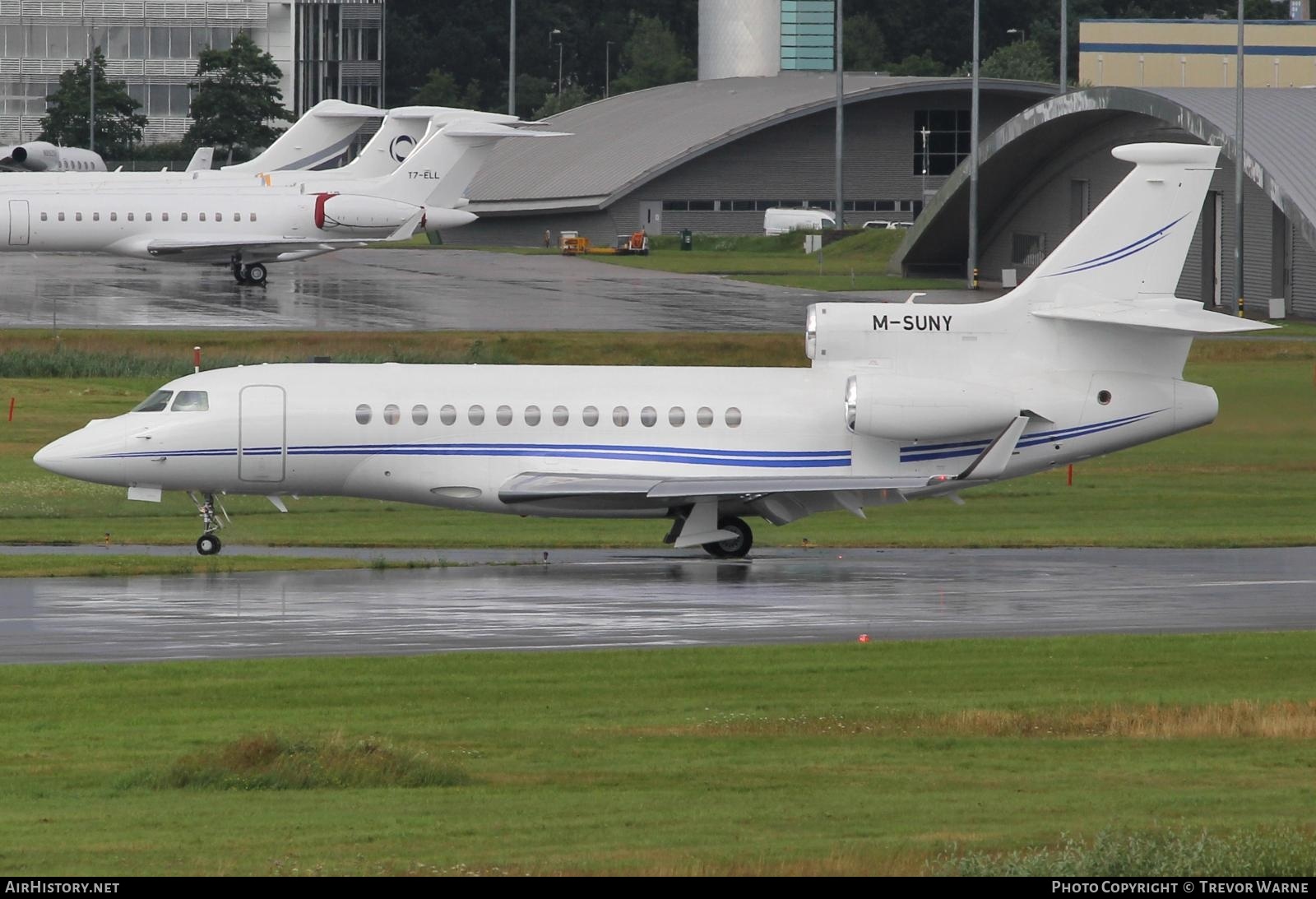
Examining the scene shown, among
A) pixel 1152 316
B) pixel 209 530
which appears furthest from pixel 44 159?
pixel 1152 316

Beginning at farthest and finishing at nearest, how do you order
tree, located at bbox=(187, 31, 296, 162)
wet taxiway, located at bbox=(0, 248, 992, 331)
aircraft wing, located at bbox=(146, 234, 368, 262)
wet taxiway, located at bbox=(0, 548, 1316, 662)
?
tree, located at bbox=(187, 31, 296, 162) → aircraft wing, located at bbox=(146, 234, 368, 262) → wet taxiway, located at bbox=(0, 248, 992, 331) → wet taxiway, located at bbox=(0, 548, 1316, 662)

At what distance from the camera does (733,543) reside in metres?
28.8

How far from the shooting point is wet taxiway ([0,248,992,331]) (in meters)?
56.8

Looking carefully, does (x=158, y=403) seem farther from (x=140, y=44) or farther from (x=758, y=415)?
(x=140, y=44)

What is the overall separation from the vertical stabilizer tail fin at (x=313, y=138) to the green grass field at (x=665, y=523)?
1400 inches

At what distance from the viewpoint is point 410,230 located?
68688mm

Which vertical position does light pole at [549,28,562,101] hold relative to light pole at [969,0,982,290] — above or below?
above

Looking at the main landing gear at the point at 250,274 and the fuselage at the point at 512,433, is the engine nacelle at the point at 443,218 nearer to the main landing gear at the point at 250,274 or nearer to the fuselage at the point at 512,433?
the main landing gear at the point at 250,274

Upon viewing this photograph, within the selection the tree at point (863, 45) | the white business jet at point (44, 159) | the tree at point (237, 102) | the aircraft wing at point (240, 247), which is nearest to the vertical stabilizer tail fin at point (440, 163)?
the aircraft wing at point (240, 247)

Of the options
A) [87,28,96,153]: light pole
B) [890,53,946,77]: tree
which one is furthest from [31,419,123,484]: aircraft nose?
[890,53,946,77]: tree

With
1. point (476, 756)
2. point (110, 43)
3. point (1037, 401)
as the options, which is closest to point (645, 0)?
point (110, 43)

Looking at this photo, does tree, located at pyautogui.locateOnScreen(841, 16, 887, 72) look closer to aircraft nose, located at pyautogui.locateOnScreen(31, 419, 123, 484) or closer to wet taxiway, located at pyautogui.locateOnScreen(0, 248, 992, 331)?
wet taxiway, located at pyautogui.locateOnScreen(0, 248, 992, 331)

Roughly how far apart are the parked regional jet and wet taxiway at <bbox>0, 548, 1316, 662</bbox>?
1559 inches

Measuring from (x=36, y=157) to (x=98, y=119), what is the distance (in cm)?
→ 2260
